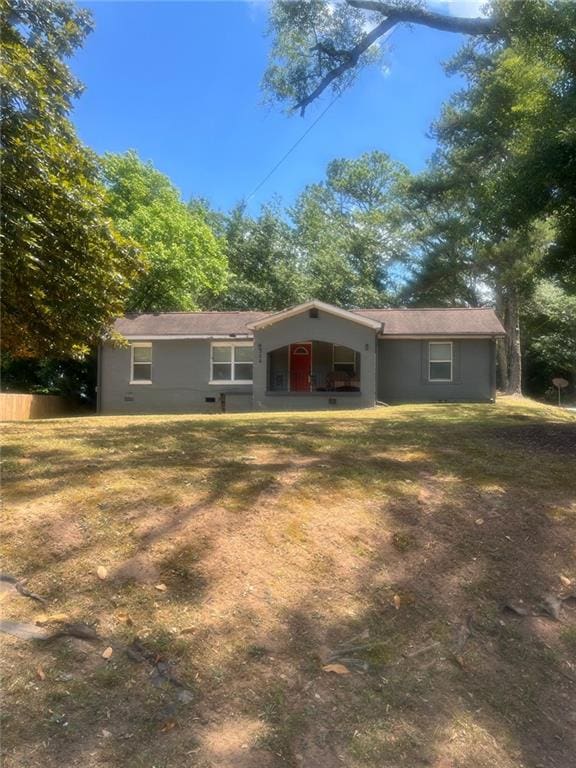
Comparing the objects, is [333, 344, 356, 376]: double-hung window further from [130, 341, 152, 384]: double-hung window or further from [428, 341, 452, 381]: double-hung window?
[130, 341, 152, 384]: double-hung window

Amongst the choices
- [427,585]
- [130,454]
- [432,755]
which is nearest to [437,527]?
[427,585]

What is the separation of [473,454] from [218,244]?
966 inches

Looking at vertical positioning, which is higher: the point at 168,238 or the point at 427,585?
the point at 168,238

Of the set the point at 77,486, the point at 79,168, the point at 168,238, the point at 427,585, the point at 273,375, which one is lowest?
the point at 427,585

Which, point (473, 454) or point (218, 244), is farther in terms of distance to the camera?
point (218, 244)

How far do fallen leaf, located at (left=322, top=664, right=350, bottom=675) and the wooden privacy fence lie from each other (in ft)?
52.7

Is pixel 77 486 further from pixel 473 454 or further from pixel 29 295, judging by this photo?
pixel 29 295

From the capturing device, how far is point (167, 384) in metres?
20.1

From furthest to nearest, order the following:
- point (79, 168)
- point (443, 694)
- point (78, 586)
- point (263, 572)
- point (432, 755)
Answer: point (79, 168)
point (263, 572)
point (78, 586)
point (443, 694)
point (432, 755)

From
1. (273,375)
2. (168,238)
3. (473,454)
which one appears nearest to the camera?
(473,454)

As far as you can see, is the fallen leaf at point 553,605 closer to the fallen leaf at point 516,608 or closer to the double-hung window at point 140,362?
the fallen leaf at point 516,608

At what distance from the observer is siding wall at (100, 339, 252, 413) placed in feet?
65.5

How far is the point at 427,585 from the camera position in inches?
153

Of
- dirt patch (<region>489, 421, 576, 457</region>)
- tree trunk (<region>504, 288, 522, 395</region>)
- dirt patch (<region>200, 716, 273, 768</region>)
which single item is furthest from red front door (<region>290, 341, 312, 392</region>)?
dirt patch (<region>200, 716, 273, 768</region>)
